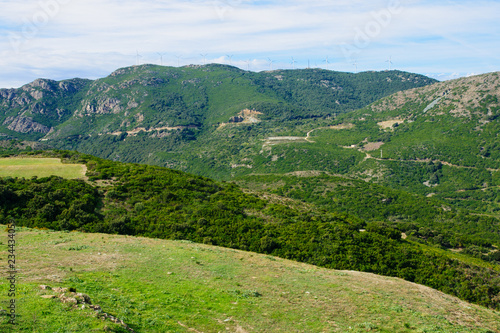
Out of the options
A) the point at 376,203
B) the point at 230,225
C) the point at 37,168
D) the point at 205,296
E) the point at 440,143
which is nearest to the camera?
the point at 205,296

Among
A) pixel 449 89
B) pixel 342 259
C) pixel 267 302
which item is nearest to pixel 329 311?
pixel 267 302

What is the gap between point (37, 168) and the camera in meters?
46.2

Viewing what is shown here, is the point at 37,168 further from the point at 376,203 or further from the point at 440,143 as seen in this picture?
the point at 440,143

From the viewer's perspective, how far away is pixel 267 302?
15.8 metres

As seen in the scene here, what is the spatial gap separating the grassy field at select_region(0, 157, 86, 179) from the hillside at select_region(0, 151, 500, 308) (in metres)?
3.29


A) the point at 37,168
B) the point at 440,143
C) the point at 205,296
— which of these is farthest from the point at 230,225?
the point at 440,143

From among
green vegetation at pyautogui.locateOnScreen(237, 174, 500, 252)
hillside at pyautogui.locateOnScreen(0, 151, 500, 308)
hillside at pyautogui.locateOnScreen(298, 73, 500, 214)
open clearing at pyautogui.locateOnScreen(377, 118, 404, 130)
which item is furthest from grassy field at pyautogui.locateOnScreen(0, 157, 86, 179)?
open clearing at pyautogui.locateOnScreen(377, 118, 404, 130)

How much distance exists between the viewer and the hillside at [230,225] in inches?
1124

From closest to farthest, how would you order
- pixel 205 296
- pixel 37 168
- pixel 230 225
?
pixel 205 296, pixel 230 225, pixel 37 168

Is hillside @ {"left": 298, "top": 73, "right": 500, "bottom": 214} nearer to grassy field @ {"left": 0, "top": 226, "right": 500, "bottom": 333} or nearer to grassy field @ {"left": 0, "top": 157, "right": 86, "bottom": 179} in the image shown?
grassy field @ {"left": 0, "top": 226, "right": 500, "bottom": 333}

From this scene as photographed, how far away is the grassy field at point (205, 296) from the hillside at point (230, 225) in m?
6.92

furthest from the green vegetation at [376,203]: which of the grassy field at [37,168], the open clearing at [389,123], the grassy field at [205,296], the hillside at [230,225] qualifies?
the open clearing at [389,123]

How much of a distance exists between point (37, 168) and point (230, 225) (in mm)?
31203

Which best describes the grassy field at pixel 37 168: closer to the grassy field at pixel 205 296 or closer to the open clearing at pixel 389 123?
the grassy field at pixel 205 296
